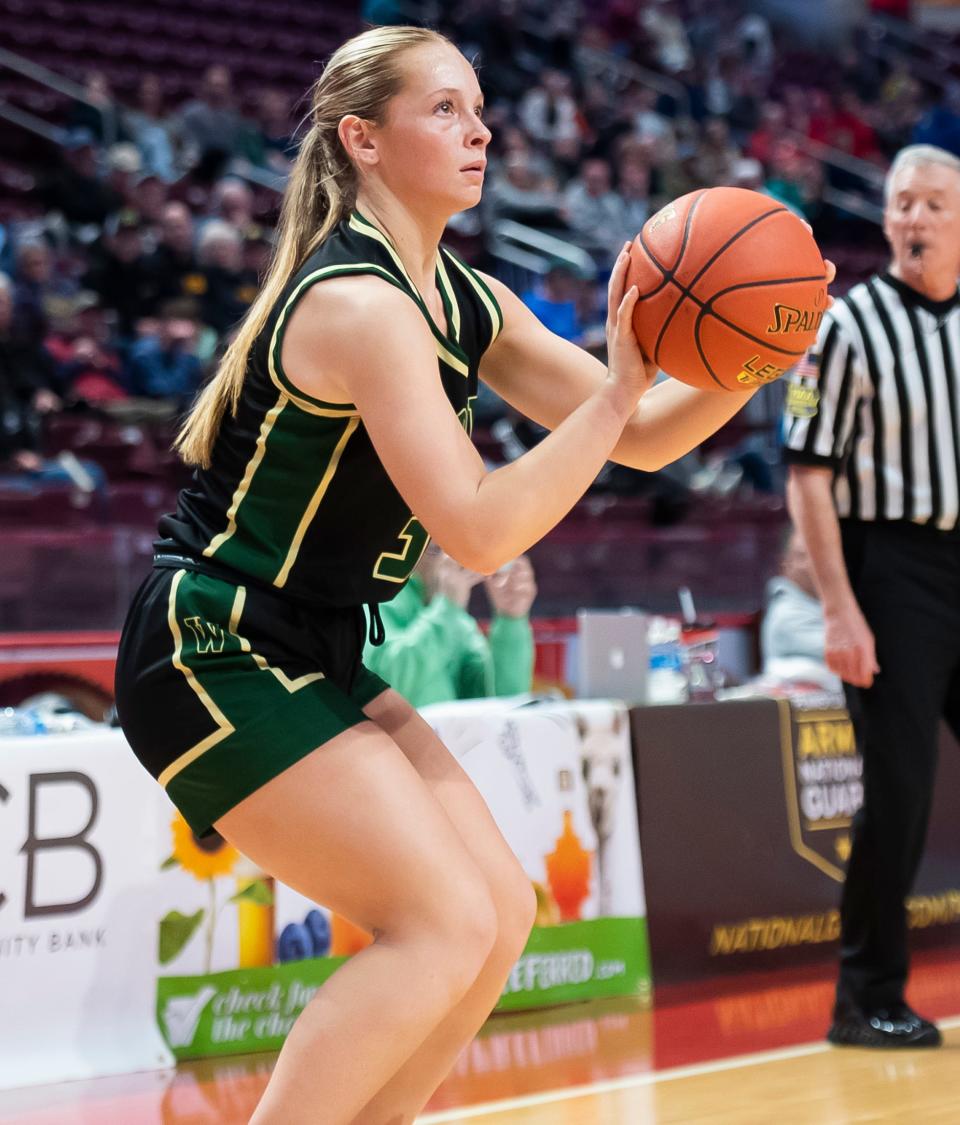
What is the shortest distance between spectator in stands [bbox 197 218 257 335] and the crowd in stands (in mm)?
14

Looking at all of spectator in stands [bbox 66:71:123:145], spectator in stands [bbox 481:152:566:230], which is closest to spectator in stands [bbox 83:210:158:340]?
spectator in stands [bbox 66:71:123:145]

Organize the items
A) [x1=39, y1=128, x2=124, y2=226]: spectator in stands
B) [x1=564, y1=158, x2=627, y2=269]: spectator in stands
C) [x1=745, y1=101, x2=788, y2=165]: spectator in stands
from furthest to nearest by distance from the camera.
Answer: [x1=745, y1=101, x2=788, y2=165]: spectator in stands < [x1=564, y1=158, x2=627, y2=269]: spectator in stands < [x1=39, y1=128, x2=124, y2=226]: spectator in stands

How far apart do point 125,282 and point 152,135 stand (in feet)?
7.55

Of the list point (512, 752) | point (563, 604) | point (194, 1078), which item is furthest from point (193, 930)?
point (563, 604)

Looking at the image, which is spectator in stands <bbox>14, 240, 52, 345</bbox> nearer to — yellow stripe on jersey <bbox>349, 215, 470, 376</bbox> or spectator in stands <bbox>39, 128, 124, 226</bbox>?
spectator in stands <bbox>39, 128, 124, 226</bbox>

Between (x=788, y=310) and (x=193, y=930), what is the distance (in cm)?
237

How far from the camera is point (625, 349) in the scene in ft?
7.34

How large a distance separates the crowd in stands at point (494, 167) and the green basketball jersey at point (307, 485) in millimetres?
3164

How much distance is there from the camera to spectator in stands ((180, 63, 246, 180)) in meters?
11.5

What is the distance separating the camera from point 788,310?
2354mm

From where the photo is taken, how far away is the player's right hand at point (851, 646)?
377cm

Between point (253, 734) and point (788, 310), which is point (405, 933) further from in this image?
point (788, 310)

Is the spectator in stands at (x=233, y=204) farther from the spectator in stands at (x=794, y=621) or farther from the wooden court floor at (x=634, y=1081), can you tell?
the wooden court floor at (x=634, y=1081)

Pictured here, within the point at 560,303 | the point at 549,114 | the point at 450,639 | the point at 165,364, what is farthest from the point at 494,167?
the point at 450,639
